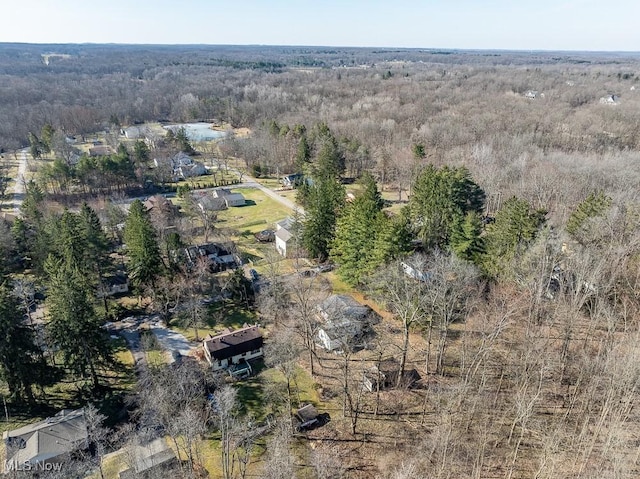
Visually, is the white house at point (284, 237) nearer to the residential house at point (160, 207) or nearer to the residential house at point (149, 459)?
the residential house at point (160, 207)

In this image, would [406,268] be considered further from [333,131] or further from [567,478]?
[333,131]

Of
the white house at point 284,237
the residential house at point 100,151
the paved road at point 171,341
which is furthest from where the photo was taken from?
the residential house at point 100,151

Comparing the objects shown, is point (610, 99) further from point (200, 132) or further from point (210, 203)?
point (210, 203)

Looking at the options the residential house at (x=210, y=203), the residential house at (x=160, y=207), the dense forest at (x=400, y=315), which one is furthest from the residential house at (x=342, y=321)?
the residential house at (x=160, y=207)

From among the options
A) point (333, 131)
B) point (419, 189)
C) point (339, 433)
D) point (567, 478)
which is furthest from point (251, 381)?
point (333, 131)

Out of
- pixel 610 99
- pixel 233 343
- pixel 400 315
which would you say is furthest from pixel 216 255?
pixel 610 99

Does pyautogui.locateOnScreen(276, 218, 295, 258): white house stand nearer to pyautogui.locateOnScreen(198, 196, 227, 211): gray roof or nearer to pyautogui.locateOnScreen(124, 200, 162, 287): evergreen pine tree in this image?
pyautogui.locateOnScreen(198, 196, 227, 211): gray roof
